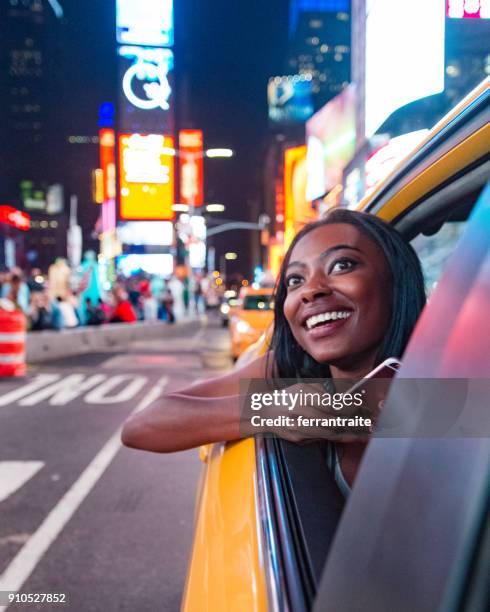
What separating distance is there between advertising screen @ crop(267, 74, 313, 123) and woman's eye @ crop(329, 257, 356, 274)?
9277 cm

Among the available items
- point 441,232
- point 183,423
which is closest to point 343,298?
point 183,423

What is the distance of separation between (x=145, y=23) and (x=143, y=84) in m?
3.78

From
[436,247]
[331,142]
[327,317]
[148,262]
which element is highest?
[331,142]

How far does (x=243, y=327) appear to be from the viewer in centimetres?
1274

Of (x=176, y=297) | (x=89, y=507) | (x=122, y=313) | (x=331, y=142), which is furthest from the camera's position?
(x=331, y=142)

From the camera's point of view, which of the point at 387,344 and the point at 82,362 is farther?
the point at 82,362

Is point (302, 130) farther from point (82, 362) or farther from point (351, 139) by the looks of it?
point (82, 362)

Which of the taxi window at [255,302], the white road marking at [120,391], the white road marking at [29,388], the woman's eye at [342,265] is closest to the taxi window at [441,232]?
the woman's eye at [342,265]

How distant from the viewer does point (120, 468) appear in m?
5.22

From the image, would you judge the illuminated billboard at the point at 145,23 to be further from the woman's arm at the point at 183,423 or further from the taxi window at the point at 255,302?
the woman's arm at the point at 183,423

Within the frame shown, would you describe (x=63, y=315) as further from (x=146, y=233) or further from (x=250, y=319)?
(x=146, y=233)

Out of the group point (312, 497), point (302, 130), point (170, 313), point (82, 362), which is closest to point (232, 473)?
point (312, 497)

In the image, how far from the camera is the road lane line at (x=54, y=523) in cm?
310

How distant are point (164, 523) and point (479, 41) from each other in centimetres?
314
